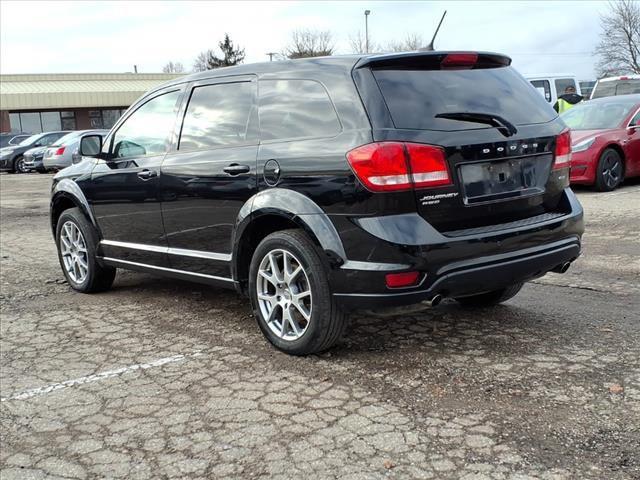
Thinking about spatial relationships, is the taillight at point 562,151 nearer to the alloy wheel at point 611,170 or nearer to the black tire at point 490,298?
the black tire at point 490,298

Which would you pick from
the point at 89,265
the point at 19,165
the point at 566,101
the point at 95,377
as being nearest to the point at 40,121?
the point at 19,165

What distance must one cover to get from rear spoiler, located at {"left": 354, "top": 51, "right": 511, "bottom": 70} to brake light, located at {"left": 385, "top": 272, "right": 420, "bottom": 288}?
3.92 feet

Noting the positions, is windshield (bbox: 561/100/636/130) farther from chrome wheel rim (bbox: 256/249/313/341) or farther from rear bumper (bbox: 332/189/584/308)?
chrome wheel rim (bbox: 256/249/313/341)

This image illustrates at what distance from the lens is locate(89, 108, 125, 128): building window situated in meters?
50.0

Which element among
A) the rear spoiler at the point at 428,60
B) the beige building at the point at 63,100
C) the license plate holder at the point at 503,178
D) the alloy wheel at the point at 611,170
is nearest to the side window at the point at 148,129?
the rear spoiler at the point at 428,60

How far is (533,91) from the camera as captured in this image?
4.51 metres

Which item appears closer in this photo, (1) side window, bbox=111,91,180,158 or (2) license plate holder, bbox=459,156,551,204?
(2) license plate holder, bbox=459,156,551,204

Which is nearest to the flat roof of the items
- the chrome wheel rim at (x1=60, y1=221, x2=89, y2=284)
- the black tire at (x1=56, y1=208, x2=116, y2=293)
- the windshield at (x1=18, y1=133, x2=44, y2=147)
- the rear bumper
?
the windshield at (x1=18, y1=133, x2=44, y2=147)

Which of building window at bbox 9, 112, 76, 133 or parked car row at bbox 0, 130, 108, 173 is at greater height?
building window at bbox 9, 112, 76, 133

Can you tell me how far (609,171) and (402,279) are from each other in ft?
29.6

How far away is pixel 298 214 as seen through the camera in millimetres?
4008

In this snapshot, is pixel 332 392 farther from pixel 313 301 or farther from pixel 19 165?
pixel 19 165

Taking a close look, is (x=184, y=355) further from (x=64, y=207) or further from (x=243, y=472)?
(x=64, y=207)

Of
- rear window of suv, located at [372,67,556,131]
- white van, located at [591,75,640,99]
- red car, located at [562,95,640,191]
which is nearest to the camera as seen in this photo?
rear window of suv, located at [372,67,556,131]
